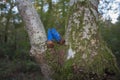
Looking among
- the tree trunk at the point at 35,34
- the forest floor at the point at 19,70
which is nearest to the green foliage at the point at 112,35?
the forest floor at the point at 19,70

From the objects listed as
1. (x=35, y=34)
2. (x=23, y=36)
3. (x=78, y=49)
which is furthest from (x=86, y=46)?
(x=23, y=36)

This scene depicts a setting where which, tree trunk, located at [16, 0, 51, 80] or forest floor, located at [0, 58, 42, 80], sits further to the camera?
forest floor, located at [0, 58, 42, 80]

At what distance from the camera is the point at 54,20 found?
16.5m

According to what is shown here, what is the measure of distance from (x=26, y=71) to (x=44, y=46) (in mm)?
10913

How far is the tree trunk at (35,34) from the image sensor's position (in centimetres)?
398

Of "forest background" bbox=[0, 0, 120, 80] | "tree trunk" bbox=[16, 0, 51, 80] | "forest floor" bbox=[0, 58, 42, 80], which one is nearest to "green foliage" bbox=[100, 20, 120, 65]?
"forest background" bbox=[0, 0, 120, 80]

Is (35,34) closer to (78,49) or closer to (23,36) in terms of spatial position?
(78,49)

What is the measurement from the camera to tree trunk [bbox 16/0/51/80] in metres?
3.98

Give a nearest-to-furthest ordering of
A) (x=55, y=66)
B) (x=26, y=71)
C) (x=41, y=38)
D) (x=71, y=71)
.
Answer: (x=71, y=71) → (x=55, y=66) → (x=41, y=38) → (x=26, y=71)

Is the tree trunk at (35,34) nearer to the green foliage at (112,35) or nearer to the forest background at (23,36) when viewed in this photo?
the forest background at (23,36)

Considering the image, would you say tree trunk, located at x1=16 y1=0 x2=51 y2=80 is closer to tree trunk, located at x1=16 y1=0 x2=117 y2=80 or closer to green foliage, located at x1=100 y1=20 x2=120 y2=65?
tree trunk, located at x1=16 y1=0 x2=117 y2=80

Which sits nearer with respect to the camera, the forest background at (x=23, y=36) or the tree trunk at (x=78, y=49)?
the tree trunk at (x=78, y=49)

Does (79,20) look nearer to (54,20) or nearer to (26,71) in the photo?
(26,71)

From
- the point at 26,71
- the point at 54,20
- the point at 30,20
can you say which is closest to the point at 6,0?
the point at 54,20
